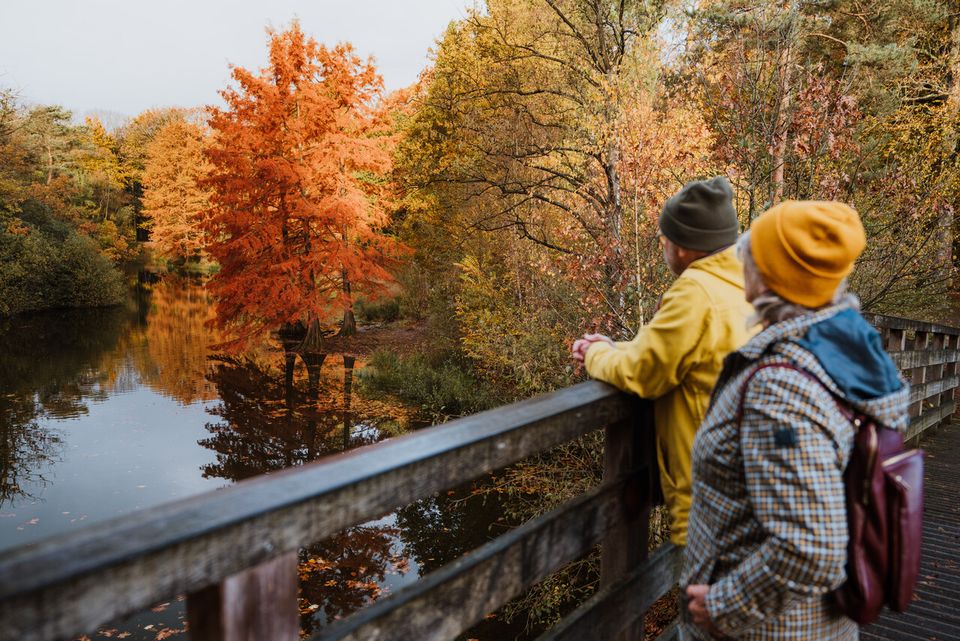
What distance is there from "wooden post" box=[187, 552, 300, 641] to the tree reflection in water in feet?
22.5

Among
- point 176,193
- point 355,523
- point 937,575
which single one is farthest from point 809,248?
point 176,193

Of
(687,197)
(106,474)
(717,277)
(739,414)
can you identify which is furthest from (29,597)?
(106,474)

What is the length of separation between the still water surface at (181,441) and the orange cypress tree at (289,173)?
8.47 ft

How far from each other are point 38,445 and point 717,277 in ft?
48.5

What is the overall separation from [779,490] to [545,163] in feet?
38.3

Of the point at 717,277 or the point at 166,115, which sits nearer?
the point at 717,277

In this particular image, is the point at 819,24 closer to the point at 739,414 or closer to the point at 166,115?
the point at 739,414

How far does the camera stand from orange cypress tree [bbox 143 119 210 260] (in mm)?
45625

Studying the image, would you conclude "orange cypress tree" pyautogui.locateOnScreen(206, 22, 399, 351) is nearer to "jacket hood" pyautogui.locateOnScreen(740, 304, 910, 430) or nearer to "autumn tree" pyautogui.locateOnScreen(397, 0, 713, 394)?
"autumn tree" pyautogui.locateOnScreen(397, 0, 713, 394)

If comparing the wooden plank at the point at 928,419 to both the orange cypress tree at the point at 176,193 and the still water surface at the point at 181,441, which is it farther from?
the orange cypress tree at the point at 176,193

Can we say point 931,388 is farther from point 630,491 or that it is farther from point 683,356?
point 683,356

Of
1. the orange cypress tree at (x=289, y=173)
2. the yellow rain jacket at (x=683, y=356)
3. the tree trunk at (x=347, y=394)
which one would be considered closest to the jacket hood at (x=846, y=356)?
the yellow rain jacket at (x=683, y=356)

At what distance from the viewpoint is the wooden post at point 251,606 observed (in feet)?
3.12

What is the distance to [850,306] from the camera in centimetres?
141
